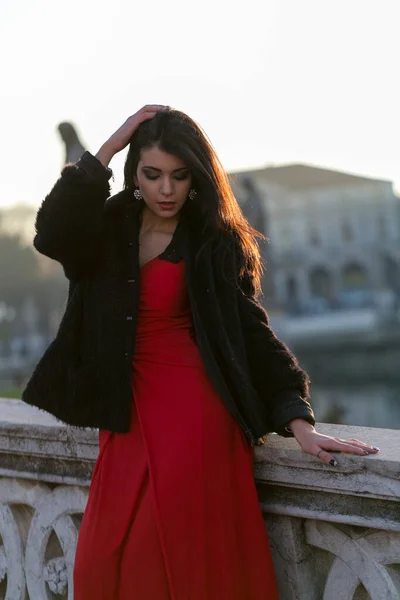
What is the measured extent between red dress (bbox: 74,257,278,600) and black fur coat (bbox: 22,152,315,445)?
6 cm

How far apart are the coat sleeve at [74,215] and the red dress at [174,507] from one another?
403mm

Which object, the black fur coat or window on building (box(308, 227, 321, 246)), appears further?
window on building (box(308, 227, 321, 246))

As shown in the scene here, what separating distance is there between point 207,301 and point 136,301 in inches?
8.2

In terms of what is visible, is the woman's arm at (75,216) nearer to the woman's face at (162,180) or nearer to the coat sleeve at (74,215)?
the coat sleeve at (74,215)

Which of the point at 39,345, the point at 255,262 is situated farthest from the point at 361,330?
the point at 255,262

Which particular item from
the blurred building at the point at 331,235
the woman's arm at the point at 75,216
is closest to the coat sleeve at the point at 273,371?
the woman's arm at the point at 75,216

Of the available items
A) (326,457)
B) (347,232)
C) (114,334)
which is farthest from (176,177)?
(347,232)

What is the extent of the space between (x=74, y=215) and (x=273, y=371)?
72 centimetres

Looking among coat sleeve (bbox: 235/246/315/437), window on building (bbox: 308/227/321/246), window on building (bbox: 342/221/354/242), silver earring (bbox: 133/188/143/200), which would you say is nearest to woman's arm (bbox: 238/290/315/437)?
coat sleeve (bbox: 235/246/315/437)

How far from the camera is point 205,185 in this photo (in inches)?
101

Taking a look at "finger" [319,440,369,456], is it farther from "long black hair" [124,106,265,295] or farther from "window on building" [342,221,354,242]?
"window on building" [342,221,354,242]

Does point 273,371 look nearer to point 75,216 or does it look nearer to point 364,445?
point 364,445

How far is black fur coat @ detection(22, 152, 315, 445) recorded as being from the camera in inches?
95.0

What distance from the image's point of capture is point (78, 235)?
247cm
